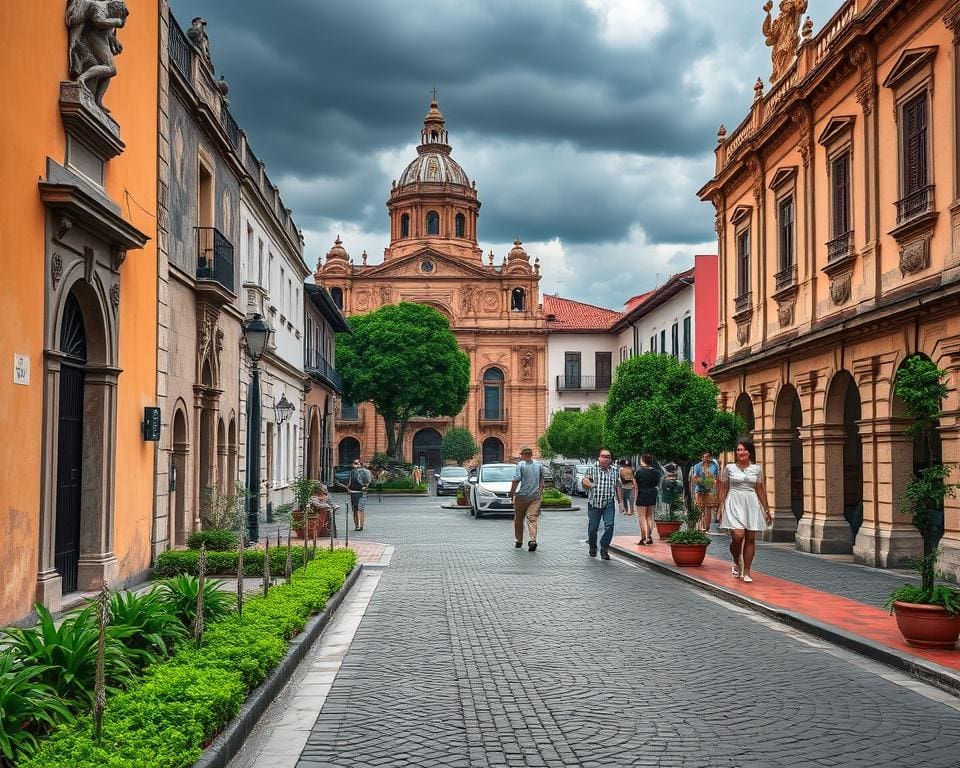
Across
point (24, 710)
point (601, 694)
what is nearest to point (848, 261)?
point (601, 694)

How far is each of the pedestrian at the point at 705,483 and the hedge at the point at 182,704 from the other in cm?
1492

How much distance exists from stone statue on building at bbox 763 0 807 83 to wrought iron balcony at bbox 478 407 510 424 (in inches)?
2192

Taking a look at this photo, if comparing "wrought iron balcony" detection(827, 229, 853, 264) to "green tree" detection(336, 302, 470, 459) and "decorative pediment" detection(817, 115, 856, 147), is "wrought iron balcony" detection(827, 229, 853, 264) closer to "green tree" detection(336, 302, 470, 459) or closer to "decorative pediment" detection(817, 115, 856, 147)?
"decorative pediment" detection(817, 115, 856, 147)

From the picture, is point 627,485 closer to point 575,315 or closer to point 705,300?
point 705,300

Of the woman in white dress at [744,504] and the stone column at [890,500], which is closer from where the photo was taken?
the woman in white dress at [744,504]

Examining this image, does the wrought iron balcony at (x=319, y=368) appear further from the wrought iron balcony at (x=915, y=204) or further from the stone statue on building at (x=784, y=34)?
the wrought iron balcony at (x=915, y=204)

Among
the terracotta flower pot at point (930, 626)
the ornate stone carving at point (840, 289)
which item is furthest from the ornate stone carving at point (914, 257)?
the terracotta flower pot at point (930, 626)

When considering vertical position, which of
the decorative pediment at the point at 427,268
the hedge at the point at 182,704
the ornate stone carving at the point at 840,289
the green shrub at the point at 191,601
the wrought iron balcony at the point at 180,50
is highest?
the decorative pediment at the point at 427,268

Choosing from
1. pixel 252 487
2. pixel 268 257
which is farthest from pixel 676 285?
pixel 252 487

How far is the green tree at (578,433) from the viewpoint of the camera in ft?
206

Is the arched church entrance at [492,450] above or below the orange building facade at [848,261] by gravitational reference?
below

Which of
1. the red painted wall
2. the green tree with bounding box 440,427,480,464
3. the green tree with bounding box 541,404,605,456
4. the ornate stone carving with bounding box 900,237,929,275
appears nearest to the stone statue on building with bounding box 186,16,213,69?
the ornate stone carving with bounding box 900,237,929,275

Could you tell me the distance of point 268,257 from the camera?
1125 inches

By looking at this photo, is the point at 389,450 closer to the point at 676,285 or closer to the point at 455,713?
the point at 676,285
